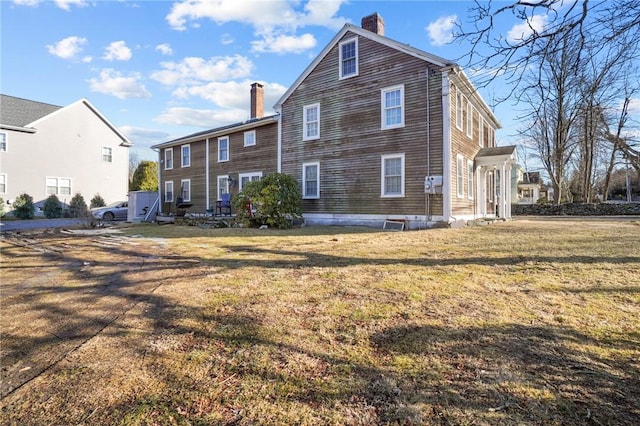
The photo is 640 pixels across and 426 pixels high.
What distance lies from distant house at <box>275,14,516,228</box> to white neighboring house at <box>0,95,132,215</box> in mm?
19979

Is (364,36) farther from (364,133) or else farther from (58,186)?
(58,186)

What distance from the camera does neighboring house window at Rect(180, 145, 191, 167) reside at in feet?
73.7

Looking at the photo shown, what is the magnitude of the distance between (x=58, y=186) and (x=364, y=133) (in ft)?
81.8

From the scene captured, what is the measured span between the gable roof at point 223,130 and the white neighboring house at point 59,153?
763cm

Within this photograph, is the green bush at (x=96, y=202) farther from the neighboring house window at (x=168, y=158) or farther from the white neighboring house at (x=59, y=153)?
the neighboring house window at (x=168, y=158)

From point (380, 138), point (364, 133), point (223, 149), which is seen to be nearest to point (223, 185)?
point (223, 149)

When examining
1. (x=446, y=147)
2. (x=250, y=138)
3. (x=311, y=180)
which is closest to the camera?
(x=446, y=147)

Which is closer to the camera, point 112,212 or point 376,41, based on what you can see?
point 376,41

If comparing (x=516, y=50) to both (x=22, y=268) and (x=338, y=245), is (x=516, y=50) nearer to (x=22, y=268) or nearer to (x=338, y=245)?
(x=338, y=245)

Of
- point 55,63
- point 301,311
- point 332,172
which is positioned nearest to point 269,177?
point 332,172

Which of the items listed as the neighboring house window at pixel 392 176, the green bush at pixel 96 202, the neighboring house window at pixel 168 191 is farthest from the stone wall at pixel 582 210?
the green bush at pixel 96 202

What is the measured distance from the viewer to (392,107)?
13.4 m

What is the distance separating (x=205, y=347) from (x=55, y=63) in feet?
42.9

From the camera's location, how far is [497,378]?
2.30 meters
